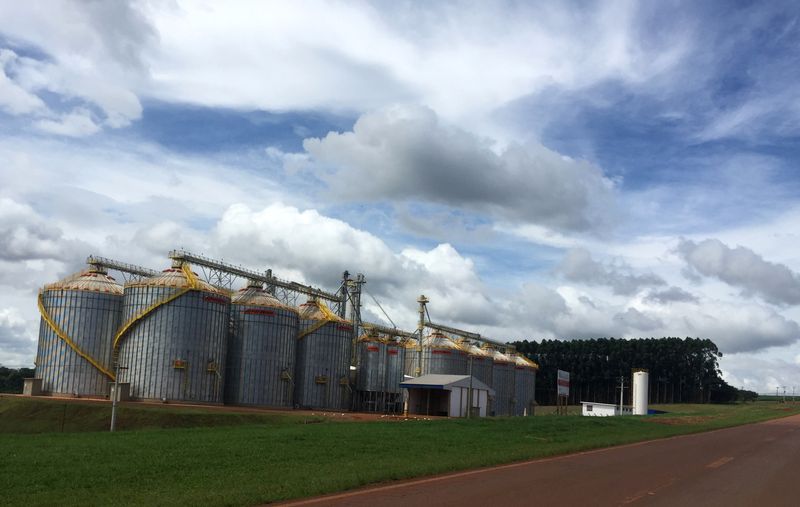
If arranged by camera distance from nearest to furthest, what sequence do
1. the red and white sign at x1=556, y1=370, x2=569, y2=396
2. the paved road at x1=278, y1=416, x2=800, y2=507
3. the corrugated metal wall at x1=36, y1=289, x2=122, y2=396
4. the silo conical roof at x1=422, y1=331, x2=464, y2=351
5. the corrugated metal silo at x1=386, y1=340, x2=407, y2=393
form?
1. the paved road at x1=278, y1=416, x2=800, y2=507
2. the corrugated metal wall at x1=36, y1=289, x2=122, y2=396
3. the red and white sign at x1=556, y1=370, x2=569, y2=396
4. the corrugated metal silo at x1=386, y1=340, x2=407, y2=393
5. the silo conical roof at x1=422, y1=331, x2=464, y2=351

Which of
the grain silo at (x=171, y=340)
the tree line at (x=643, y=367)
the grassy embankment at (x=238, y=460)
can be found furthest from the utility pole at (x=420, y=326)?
the tree line at (x=643, y=367)

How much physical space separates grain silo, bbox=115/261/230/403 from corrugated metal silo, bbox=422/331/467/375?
3281 cm

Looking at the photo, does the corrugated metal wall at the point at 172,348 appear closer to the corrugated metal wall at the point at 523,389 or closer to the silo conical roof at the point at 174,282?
the silo conical roof at the point at 174,282

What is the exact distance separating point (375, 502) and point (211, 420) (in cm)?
3682

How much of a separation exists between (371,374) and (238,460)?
6825 cm

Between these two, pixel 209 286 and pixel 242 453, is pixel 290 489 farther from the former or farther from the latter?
pixel 209 286

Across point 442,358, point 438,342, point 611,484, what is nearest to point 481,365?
point 438,342

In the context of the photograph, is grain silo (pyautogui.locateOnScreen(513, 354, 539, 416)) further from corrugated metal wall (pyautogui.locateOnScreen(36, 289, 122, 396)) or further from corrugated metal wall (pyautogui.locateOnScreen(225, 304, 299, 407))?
corrugated metal wall (pyautogui.locateOnScreen(36, 289, 122, 396))

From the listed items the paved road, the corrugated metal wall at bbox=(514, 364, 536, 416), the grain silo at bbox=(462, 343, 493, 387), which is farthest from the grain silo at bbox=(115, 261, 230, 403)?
the corrugated metal wall at bbox=(514, 364, 536, 416)

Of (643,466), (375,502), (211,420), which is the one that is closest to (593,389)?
(211,420)

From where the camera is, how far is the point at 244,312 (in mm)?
71312

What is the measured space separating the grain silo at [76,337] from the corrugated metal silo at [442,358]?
132 feet

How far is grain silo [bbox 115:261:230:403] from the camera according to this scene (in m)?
62.6

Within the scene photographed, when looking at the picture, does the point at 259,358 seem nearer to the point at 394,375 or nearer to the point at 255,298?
the point at 255,298
